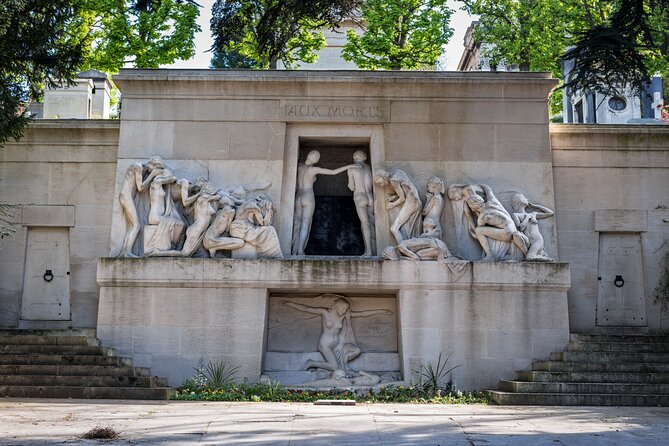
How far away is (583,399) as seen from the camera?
17391 mm

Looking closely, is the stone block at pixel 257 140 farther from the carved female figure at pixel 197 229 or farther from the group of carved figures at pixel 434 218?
the carved female figure at pixel 197 229

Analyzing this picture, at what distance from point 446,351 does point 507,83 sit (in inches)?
222

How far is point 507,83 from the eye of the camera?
850 inches

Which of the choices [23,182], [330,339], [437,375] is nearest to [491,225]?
[437,375]

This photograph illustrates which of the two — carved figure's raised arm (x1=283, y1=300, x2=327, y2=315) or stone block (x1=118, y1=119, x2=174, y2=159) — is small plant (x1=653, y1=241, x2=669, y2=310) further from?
stone block (x1=118, y1=119, x2=174, y2=159)

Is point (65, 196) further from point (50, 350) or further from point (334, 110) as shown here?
point (334, 110)

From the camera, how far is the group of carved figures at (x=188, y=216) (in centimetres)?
2031

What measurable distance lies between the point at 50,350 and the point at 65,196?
405 centimetres

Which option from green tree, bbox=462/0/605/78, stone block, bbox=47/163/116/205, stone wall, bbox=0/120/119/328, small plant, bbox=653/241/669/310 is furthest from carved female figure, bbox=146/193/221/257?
green tree, bbox=462/0/605/78

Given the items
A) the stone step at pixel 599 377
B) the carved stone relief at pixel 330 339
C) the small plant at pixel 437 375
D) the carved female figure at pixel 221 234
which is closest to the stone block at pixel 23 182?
the carved female figure at pixel 221 234

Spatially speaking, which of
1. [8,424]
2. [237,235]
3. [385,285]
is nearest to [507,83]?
[385,285]

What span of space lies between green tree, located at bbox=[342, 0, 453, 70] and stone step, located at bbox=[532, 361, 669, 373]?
18481 mm

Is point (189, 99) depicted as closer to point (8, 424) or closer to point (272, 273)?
point (272, 273)

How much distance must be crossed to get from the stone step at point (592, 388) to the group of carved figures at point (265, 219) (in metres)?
3.09
